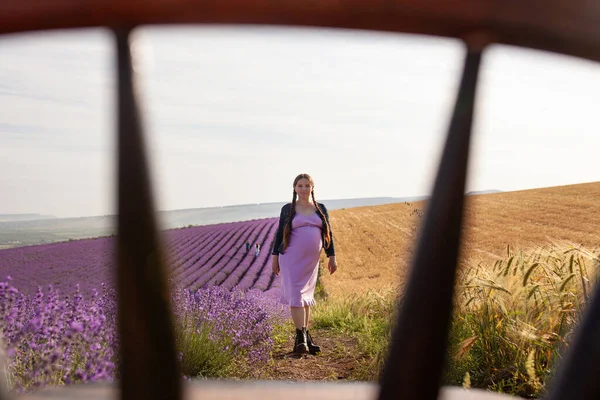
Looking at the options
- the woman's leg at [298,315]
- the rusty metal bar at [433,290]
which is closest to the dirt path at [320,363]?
the woman's leg at [298,315]

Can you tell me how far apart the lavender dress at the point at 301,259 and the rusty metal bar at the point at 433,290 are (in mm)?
4400

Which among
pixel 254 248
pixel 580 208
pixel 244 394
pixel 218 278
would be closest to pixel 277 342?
pixel 218 278

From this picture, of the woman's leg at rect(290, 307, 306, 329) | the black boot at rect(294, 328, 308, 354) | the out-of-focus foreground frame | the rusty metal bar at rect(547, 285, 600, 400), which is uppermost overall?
the out-of-focus foreground frame

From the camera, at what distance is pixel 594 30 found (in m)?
0.38

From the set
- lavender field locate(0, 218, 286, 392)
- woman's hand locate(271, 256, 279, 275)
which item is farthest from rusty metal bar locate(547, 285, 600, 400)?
woman's hand locate(271, 256, 279, 275)

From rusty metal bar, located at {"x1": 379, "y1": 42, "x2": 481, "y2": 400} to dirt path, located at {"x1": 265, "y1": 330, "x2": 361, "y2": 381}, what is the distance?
3.86m

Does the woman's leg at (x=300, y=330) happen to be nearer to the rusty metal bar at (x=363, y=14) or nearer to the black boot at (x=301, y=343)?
the black boot at (x=301, y=343)

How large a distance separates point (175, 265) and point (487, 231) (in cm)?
878

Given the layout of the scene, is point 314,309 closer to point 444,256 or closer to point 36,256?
point 36,256

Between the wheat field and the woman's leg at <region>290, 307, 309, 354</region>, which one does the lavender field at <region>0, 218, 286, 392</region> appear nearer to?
the woman's leg at <region>290, 307, 309, 354</region>

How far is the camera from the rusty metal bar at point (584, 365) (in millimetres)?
391

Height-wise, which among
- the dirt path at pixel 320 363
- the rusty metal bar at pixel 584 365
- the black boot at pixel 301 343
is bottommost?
the dirt path at pixel 320 363

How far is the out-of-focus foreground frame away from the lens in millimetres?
378

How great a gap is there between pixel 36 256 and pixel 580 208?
48.5ft
